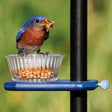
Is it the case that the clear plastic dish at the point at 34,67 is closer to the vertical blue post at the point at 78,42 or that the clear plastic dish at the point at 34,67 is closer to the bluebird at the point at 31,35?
the vertical blue post at the point at 78,42

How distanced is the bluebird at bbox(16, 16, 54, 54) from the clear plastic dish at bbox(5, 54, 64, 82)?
289 millimetres

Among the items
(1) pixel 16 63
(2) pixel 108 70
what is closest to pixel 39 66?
(1) pixel 16 63

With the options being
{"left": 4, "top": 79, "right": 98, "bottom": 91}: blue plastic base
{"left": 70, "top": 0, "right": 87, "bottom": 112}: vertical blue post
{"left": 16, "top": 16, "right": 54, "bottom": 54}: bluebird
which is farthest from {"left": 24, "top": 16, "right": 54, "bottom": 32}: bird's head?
{"left": 4, "top": 79, "right": 98, "bottom": 91}: blue plastic base

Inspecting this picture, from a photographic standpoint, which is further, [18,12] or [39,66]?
[18,12]

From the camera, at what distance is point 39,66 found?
408 centimetres

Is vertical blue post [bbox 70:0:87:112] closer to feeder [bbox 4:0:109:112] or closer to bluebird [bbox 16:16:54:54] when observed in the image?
feeder [bbox 4:0:109:112]

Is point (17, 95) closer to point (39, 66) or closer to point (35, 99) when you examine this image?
point (35, 99)

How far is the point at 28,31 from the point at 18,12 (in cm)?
124

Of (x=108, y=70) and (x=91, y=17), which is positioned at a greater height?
(x=91, y=17)

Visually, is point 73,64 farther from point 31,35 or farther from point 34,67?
point 31,35

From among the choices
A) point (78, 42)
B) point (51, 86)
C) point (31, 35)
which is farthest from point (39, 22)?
point (51, 86)

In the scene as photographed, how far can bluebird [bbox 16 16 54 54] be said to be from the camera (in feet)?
14.1

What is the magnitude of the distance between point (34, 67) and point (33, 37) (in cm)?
39

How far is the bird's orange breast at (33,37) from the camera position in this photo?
4.37 m
